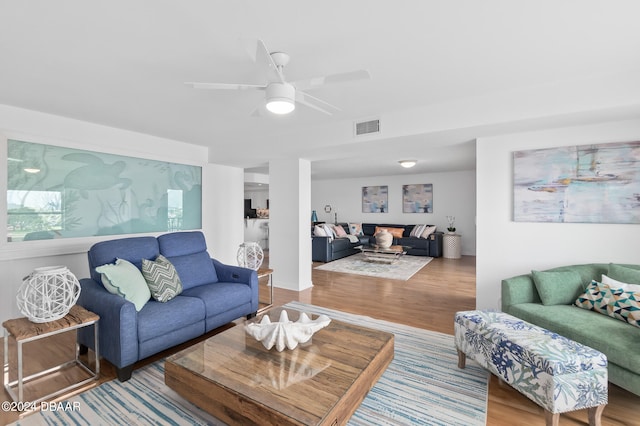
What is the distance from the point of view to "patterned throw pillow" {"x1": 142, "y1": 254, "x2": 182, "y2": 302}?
2.65 metres

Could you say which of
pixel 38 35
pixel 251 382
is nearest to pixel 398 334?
pixel 251 382

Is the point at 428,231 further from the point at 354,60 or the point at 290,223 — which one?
the point at 354,60

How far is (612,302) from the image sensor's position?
224 centimetres

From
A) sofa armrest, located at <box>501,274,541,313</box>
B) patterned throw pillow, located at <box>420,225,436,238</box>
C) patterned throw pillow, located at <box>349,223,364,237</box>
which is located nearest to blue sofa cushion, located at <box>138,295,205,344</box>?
sofa armrest, located at <box>501,274,541,313</box>

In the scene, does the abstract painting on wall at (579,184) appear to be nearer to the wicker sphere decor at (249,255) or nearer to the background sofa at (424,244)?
the wicker sphere decor at (249,255)

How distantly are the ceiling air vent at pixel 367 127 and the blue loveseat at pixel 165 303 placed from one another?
81.6 inches

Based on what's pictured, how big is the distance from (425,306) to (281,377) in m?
2.66

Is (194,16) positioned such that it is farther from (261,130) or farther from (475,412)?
(475,412)

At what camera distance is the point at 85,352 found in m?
2.63

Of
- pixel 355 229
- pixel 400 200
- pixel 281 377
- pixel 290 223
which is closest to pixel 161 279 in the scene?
pixel 281 377

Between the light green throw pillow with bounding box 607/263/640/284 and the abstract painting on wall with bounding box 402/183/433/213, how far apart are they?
5.66 metres

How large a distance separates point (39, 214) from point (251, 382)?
3.35 metres

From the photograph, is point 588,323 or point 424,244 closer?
point 588,323

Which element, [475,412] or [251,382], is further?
[475,412]
